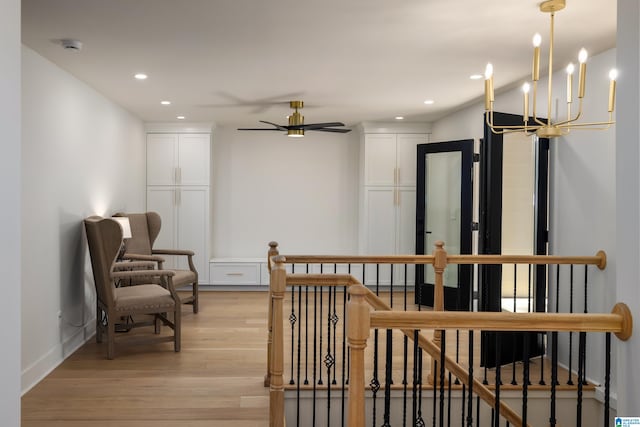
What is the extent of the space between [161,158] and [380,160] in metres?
3.10

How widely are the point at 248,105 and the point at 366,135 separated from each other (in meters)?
2.07

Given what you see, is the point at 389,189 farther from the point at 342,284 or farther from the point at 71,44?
the point at 71,44

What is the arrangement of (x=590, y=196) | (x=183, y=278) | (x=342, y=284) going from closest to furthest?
1. (x=342, y=284)
2. (x=590, y=196)
3. (x=183, y=278)

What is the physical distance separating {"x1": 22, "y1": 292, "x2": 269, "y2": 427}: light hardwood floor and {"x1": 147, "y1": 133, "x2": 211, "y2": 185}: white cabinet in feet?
9.30

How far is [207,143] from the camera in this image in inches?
303

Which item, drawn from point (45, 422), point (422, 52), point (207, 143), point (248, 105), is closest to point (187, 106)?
point (248, 105)

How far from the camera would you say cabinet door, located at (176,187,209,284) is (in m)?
7.66

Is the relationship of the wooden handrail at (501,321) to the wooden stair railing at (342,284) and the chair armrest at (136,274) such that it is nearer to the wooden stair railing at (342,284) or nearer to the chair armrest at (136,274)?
the wooden stair railing at (342,284)

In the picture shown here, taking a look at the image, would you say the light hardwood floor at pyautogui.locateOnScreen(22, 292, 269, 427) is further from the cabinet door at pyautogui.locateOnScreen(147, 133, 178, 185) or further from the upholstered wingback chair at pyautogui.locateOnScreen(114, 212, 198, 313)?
the cabinet door at pyautogui.locateOnScreen(147, 133, 178, 185)

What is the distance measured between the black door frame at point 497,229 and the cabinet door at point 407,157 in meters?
3.18

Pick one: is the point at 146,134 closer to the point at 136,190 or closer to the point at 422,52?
the point at 136,190

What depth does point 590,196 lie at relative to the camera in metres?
3.99

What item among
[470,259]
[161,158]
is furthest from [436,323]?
[161,158]

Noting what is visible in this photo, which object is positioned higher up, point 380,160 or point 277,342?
point 380,160
